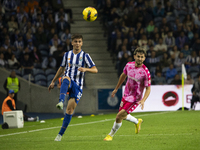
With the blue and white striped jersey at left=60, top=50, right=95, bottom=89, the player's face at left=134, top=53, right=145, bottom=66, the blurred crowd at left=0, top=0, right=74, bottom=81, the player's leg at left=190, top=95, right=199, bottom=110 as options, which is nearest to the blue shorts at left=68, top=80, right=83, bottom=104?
the blue and white striped jersey at left=60, top=50, right=95, bottom=89

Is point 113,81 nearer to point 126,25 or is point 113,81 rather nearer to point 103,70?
point 103,70

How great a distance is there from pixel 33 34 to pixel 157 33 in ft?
21.0

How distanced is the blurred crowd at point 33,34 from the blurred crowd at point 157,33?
99.6 inches

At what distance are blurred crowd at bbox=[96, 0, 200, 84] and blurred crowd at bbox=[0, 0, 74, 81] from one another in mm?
2529

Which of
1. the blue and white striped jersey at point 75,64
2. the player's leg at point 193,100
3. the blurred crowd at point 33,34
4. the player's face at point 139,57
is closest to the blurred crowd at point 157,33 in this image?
the player's leg at point 193,100

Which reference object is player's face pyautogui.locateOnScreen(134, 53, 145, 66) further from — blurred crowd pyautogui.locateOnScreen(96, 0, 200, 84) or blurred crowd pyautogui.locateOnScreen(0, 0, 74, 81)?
blurred crowd pyautogui.locateOnScreen(0, 0, 74, 81)

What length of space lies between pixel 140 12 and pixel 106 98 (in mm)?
5972

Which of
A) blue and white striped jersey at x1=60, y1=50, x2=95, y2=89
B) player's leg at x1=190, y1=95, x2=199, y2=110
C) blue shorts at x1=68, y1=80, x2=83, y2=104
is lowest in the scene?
player's leg at x1=190, y1=95, x2=199, y2=110

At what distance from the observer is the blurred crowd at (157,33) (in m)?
18.5

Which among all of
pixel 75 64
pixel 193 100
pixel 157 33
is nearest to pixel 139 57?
pixel 75 64

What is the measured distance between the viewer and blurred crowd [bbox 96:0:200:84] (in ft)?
60.5

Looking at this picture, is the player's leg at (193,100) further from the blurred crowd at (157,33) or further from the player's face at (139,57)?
the player's face at (139,57)

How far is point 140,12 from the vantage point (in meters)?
21.4

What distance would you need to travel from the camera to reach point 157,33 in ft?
65.9
